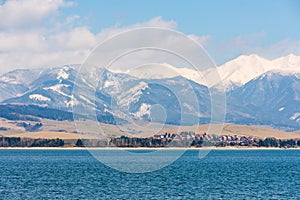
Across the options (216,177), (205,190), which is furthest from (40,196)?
(216,177)

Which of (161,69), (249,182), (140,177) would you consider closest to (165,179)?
(140,177)

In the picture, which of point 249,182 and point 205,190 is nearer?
point 205,190

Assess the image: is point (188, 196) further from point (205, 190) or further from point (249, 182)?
point (249, 182)

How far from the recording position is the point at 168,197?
7969 centimetres

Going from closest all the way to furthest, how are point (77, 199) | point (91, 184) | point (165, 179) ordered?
point (77, 199), point (91, 184), point (165, 179)

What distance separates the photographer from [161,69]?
8812 cm

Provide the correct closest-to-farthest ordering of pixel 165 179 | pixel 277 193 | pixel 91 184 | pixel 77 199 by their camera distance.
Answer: pixel 77 199
pixel 277 193
pixel 91 184
pixel 165 179

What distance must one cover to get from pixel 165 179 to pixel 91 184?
1460cm

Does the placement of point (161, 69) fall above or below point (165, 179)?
above

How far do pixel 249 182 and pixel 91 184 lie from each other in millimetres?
24750

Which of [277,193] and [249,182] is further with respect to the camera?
[249,182]

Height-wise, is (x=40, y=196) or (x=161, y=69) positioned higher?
(x=161, y=69)

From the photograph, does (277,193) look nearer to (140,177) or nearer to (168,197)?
(168,197)

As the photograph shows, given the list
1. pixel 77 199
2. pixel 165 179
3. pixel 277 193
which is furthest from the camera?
pixel 165 179
